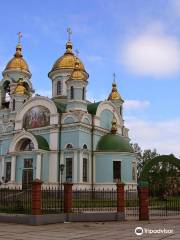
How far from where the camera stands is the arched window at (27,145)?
3586 cm

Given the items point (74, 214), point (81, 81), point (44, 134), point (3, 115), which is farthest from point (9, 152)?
point (74, 214)

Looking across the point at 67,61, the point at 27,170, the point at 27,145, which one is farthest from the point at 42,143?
the point at 67,61

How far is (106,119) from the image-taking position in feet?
126

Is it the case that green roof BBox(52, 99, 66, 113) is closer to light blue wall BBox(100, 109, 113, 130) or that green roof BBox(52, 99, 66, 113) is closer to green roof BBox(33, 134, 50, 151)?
green roof BBox(33, 134, 50, 151)

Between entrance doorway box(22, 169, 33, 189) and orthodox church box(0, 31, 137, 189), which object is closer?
orthodox church box(0, 31, 137, 189)

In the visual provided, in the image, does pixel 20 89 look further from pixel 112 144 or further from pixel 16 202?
pixel 16 202

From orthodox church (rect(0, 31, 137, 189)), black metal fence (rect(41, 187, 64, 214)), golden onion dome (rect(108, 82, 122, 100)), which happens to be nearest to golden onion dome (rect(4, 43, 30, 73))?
orthodox church (rect(0, 31, 137, 189))

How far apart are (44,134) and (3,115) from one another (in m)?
7.88

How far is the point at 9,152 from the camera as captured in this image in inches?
1431

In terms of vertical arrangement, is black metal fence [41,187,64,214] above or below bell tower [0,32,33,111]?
below

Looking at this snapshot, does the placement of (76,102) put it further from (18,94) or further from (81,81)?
(18,94)

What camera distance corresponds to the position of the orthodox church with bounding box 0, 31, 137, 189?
3394 cm

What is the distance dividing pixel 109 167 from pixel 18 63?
16732 millimetres

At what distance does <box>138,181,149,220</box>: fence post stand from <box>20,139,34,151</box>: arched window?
19.2 metres
